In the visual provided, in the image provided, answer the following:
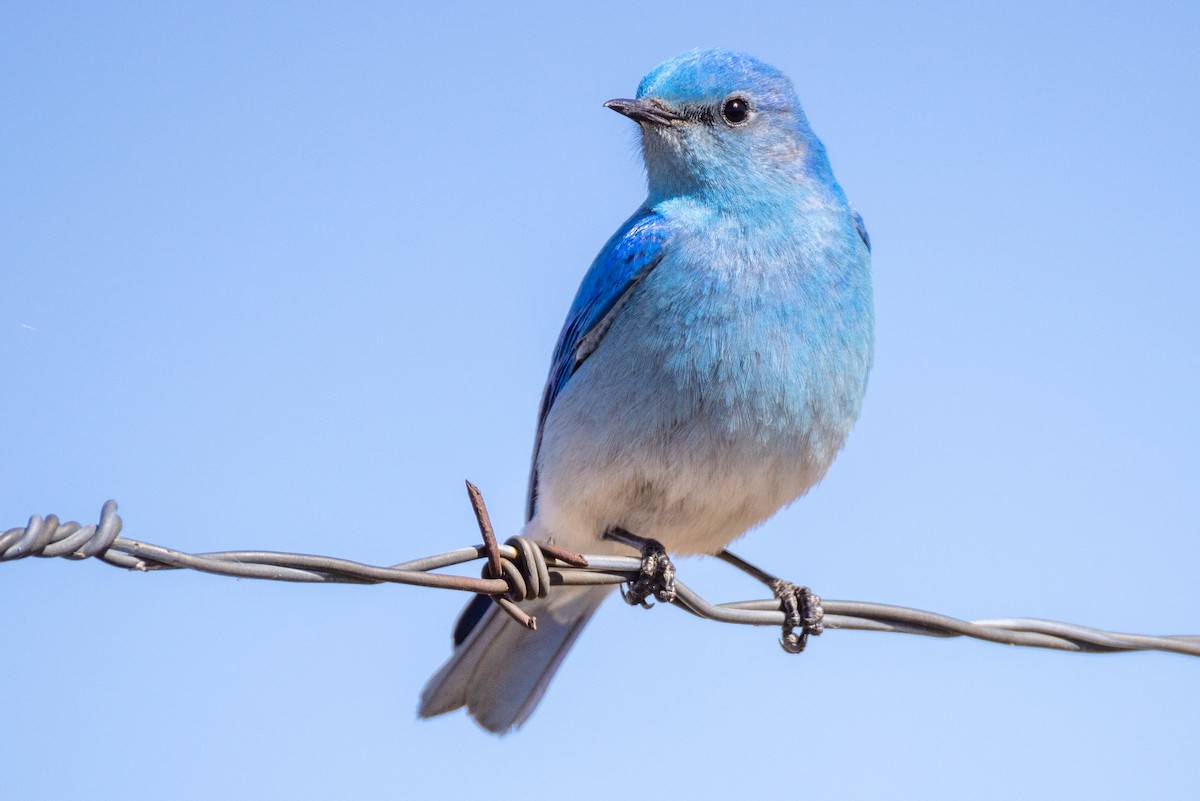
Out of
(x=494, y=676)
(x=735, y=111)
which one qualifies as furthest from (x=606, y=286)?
(x=494, y=676)

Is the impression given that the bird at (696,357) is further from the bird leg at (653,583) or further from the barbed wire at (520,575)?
the barbed wire at (520,575)

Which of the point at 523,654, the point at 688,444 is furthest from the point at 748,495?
the point at 523,654

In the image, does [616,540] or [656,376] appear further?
[616,540]

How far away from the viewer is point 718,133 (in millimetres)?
5648

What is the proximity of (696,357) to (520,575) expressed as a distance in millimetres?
1796

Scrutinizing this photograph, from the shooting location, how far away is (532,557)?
10.7 ft

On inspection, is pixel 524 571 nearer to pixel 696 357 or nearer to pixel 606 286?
pixel 696 357

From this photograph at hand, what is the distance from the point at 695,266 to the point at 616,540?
116cm

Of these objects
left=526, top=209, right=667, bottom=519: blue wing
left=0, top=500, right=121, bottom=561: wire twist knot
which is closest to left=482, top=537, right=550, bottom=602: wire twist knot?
left=0, top=500, right=121, bottom=561: wire twist knot

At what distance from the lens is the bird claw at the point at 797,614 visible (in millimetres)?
4590

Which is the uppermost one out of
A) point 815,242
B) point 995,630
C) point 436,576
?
point 815,242

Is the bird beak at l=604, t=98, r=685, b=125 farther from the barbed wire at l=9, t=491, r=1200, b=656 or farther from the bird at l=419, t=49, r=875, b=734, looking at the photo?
the barbed wire at l=9, t=491, r=1200, b=656

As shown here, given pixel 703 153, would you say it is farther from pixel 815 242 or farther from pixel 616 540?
pixel 616 540

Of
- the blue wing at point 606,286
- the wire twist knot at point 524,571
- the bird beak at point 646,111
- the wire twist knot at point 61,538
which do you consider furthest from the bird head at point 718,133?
the wire twist knot at point 61,538
